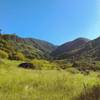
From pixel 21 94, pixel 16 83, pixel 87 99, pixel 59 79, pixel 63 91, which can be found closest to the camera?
pixel 87 99

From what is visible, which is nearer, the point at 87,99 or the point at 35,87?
the point at 87,99

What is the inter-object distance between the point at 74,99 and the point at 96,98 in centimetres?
54

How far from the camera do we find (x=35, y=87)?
9.01 metres

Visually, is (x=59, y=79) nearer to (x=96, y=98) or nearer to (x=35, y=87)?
(x=35, y=87)

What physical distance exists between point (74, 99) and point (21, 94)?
149cm

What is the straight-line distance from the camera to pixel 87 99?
22.2 feet

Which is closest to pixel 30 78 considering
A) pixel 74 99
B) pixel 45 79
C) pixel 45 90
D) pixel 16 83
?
pixel 45 79

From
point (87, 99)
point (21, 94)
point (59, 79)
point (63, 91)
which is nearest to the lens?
point (87, 99)

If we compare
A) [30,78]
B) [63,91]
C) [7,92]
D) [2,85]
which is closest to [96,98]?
[63,91]

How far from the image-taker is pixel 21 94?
774 centimetres

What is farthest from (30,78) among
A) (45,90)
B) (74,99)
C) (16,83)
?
(74,99)

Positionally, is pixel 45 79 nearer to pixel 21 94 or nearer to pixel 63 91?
pixel 63 91

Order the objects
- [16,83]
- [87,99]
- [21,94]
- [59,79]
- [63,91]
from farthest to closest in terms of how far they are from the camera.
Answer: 1. [59,79]
2. [16,83]
3. [63,91]
4. [21,94]
5. [87,99]

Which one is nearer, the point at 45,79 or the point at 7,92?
the point at 7,92
